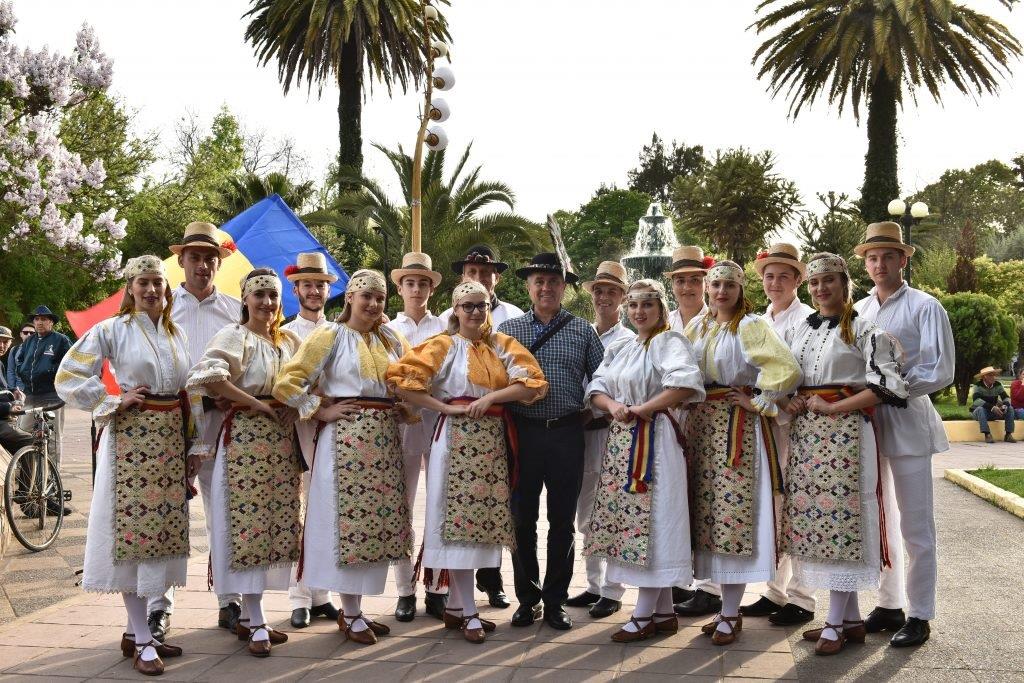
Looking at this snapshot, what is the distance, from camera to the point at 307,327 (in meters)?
5.91

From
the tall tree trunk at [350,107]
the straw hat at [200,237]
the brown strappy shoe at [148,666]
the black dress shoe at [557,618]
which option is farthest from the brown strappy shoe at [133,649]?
the tall tree trunk at [350,107]

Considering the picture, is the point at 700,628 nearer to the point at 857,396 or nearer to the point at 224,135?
the point at 857,396

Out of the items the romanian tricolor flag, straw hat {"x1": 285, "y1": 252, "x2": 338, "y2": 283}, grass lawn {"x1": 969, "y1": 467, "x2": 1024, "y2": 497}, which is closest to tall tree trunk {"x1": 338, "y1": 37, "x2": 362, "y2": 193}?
the romanian tricolor flag

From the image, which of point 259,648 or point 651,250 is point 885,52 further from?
point 259,648

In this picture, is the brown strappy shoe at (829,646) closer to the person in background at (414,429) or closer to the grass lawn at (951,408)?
the person in background at (414,429)

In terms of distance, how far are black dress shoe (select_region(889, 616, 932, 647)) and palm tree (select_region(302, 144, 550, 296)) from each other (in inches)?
624

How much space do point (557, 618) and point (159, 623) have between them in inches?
80.8

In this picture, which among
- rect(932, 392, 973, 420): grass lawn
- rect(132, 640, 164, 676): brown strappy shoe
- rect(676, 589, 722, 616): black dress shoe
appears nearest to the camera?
rect(132, 640, 164, 676): brown strappy shoe

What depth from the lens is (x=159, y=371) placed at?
481 centimetres

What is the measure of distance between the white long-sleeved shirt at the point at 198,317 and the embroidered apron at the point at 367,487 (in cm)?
112

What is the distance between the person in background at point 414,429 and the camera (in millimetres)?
5559

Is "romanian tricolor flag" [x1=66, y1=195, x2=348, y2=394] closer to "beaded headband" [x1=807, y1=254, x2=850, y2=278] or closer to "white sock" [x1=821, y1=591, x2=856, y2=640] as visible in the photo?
"beaded headband" [x1=807, y1=254, x2=850, y2=278]

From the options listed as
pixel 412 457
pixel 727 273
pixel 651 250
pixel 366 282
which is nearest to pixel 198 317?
pixel 366 282

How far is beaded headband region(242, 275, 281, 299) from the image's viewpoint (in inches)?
198
